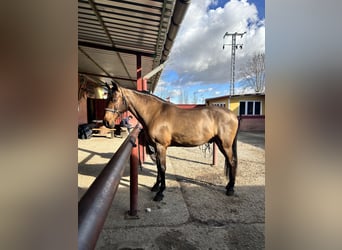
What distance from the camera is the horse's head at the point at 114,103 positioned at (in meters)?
2.82

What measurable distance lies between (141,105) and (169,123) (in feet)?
1.61

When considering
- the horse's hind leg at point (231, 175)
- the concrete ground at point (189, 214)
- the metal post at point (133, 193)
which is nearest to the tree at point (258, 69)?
the horse's hind leg at point (231, 175)

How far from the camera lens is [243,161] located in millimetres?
5234

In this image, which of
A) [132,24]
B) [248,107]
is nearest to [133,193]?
[132,24]

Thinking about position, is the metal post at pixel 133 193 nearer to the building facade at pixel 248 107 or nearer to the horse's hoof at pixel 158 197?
the horse's hoof at pixel 158 197

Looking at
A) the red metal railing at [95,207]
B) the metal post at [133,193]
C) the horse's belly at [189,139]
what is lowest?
the metal post at [133,193]

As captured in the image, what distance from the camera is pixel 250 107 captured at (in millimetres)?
13578

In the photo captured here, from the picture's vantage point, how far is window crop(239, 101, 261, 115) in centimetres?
1345

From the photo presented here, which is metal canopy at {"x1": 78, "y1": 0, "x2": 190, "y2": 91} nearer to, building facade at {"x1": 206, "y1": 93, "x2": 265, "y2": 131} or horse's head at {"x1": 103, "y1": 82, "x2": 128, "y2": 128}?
horse's head at {"x1": 103, "y1": 82, "x2": 128, "y2": 128}

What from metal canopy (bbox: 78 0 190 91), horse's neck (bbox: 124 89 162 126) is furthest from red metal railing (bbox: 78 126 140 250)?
horse's neck (bbox: 124 89 162 126)

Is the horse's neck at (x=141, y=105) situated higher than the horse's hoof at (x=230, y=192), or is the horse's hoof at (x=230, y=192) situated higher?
the horse's neck at (x=141, y=105)

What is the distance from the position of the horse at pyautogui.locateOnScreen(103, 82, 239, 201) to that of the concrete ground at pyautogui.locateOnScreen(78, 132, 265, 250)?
0.24 m
